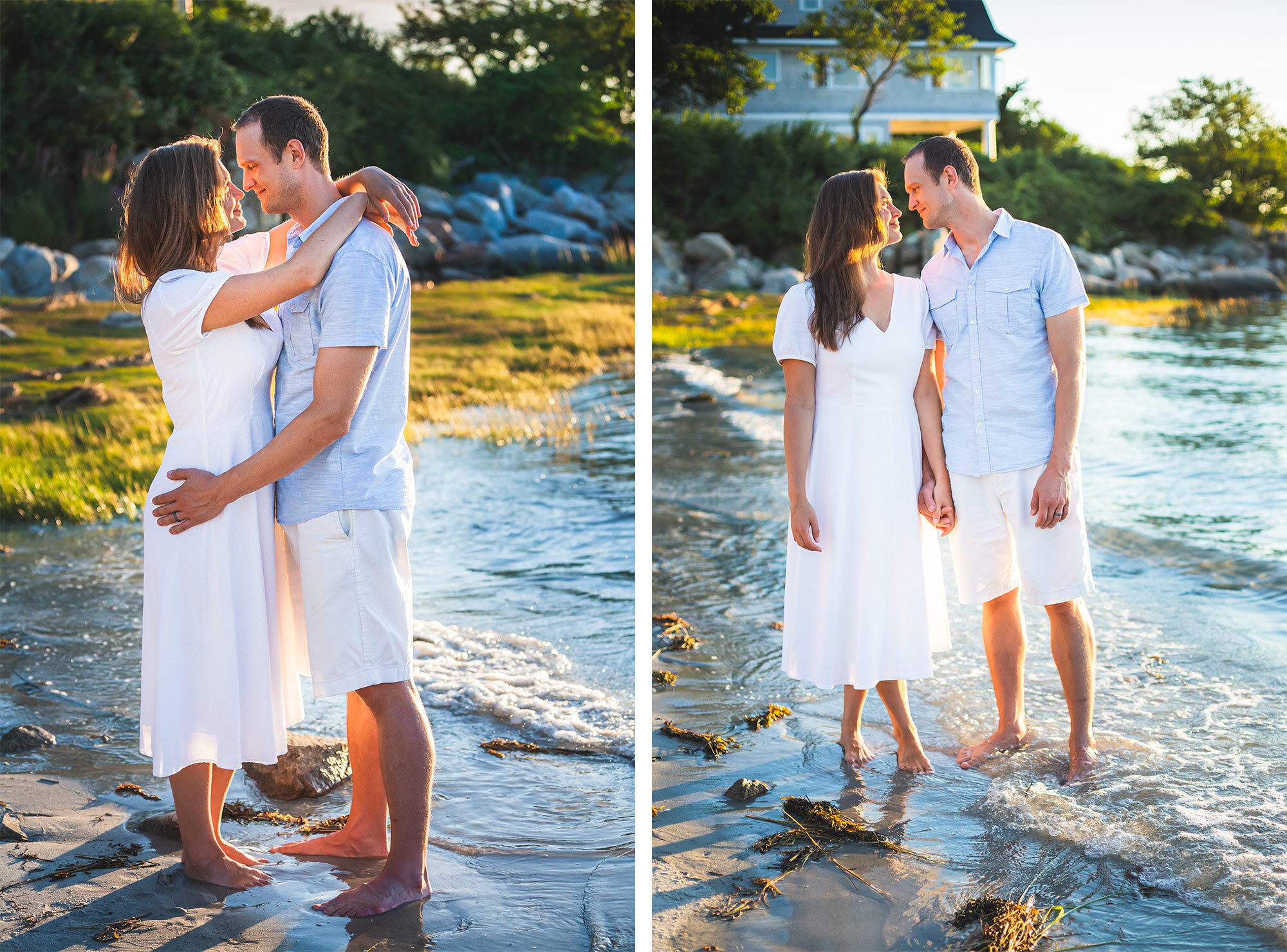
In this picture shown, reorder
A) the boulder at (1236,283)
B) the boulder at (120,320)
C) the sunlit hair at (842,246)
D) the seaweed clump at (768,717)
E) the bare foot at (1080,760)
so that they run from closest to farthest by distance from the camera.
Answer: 1. the sunlit hair at (842,246)
2. the bare foot at (1080,760)
3. the seaweed clump at (768,717)
4. the boulder at (1236,283)
5. the boulder at (120,320)

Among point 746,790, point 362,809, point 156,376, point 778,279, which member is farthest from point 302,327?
point 156,376

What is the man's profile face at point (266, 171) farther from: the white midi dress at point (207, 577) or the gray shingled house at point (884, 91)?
the gray shingled house at point (884, 91)

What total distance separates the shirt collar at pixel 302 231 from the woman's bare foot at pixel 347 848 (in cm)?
122

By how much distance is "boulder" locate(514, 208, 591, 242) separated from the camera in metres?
9.52

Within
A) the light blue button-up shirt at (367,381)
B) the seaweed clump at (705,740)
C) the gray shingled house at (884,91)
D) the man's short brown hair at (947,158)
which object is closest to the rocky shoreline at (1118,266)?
the gray shingled house at (884,91)

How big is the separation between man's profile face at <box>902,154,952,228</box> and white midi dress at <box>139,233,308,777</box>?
151cm

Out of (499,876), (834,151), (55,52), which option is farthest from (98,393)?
(499,876)

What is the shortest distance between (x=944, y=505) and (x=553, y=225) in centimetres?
782

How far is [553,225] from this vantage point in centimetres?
982

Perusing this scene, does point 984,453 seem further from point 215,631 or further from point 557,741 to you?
point 215,631

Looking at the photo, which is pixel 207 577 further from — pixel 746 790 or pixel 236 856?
pixel 746 790

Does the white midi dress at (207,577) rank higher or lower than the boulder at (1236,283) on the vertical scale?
lower

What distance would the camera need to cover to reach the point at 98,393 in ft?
26.3

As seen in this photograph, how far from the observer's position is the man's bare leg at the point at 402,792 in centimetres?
195
